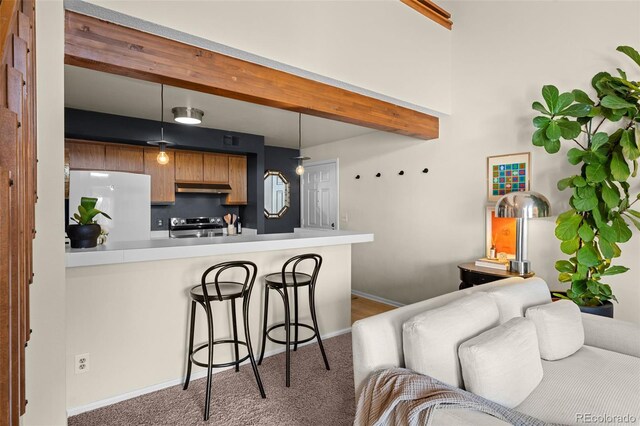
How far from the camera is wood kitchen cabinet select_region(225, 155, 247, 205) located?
568 cm

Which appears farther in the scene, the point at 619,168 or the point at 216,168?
the point at 216,168

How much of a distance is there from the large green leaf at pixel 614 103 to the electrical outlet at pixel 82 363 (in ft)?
12.7

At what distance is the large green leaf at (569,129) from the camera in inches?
106

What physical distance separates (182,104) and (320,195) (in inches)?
114

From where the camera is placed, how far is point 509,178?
11.7 feet

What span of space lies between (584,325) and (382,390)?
1667 millimetres

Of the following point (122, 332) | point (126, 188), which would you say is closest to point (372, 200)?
point (126, 188)

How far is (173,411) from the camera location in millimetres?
2256

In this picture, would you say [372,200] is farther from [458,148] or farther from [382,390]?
[382,390]

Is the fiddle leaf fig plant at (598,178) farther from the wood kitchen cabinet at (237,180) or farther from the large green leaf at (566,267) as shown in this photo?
the wood kitchen cabinet at (237,180)

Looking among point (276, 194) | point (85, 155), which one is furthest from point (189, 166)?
point (276, 194)

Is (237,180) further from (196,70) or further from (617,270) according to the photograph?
(617,270)

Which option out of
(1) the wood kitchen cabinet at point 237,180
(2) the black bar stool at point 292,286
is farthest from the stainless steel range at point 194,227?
(2) the black bar stool at point 292,286

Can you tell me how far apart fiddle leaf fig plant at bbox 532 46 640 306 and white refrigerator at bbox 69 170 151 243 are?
171 inches
